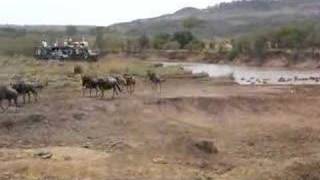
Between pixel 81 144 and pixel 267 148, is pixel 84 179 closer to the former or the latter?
pixel 81 144

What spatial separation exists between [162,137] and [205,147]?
164cm

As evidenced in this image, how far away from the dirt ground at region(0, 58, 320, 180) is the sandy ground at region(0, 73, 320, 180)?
0.08ft

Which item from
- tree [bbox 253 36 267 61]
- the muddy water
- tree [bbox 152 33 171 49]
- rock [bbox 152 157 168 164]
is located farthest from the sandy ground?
tree [bbox 152 33 171 49]

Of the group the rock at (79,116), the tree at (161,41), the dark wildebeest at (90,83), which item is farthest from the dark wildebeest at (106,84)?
the tree at (161,41)

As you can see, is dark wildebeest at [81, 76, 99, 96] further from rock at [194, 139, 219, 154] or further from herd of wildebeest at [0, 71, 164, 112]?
rock at [194, 139, 219, 154]

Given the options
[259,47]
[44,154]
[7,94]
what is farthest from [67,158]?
[259,47]

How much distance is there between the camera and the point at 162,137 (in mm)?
23312

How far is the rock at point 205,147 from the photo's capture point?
2216 centimetres

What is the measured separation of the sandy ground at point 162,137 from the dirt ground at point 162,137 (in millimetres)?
25

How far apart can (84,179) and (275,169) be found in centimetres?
481

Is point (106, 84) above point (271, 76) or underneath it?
above

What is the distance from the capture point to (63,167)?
18969 mm

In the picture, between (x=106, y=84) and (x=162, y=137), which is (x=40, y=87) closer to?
(x=106, y=84)

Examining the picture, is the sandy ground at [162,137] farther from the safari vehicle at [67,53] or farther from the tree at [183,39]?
the tree at [183,39]
